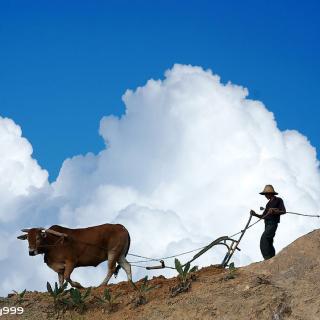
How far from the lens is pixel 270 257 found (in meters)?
18.3

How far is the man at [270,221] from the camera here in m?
18.1

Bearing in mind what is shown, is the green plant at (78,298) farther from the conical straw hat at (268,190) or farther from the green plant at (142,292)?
the conical straw hat at (268,190)

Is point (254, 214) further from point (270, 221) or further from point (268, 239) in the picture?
point (268, 239)

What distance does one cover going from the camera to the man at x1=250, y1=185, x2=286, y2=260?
59.4ft

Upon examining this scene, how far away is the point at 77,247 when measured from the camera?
1947 cm

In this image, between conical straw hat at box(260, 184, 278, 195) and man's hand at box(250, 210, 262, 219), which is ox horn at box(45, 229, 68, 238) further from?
conical straw hat at box(260, 184, 278, 195)

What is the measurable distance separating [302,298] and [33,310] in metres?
6.64

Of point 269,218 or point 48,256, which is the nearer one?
point 269,218

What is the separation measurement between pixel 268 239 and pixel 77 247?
5.32 metres

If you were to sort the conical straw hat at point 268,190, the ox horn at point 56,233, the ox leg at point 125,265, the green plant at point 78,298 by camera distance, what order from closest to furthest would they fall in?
the green plant at point 78,298
the conical straw hat at point 268,190
the ox horn at point 56,233
the ox leg at point 125,265

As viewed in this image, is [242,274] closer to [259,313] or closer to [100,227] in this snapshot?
[259,313]

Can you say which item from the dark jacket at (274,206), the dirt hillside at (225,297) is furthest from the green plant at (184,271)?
the dark jacket at (274,206)

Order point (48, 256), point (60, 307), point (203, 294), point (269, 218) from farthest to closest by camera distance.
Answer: point (48, 256) → point (269, 218) → point (60, 307) → point (203, 294)

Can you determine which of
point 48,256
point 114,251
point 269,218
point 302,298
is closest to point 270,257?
point 269,218
